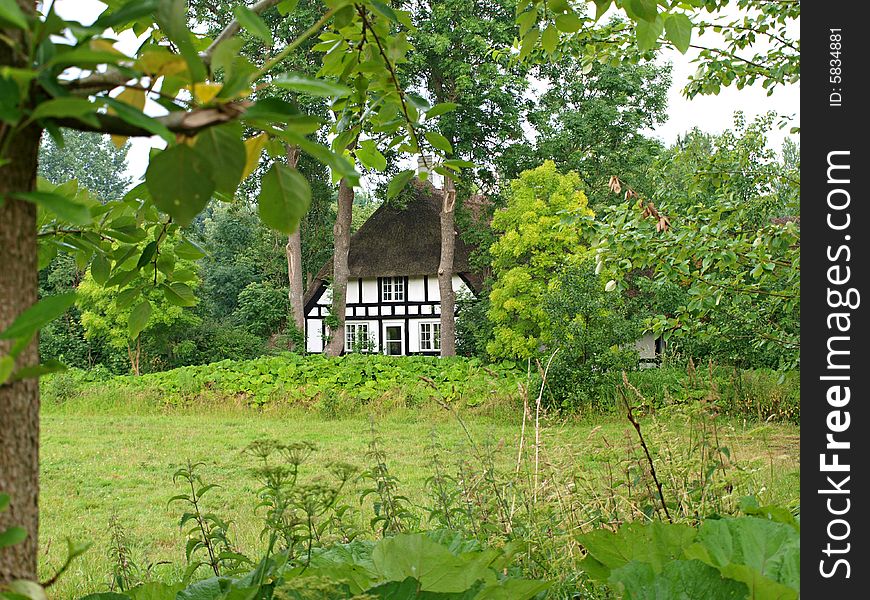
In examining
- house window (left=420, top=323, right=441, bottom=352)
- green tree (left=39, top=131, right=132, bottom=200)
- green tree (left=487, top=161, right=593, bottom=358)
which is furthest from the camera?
green tree (left=39, top=131, right=132, bottom=200)

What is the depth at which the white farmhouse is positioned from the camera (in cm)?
2127

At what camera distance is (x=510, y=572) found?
1.35 meters

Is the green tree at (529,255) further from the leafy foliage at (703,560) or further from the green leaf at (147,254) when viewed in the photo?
the green leaf at (147,254)

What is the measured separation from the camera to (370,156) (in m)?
1.24

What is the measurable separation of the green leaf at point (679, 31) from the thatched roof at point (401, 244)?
19132 millimetres

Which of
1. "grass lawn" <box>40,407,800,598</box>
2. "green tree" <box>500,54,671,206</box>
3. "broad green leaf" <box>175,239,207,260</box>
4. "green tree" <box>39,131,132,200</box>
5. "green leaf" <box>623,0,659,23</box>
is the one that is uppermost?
"green tree" <box>39,131,132,200</box>

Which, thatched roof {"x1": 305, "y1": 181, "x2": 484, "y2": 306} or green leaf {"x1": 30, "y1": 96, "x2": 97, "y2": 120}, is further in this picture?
thatched roof {"x1": 305, "y1": 181, "x2": 484, "y2": 306}

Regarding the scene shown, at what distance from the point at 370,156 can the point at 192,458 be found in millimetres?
7247

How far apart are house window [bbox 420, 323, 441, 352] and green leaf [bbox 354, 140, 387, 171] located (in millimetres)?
20282

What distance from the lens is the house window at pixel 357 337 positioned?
63.2 feet

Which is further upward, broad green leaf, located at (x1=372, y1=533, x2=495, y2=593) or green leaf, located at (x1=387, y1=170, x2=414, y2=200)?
green leaf, located at (x1=387, y1=170, x2=414, y2=200)

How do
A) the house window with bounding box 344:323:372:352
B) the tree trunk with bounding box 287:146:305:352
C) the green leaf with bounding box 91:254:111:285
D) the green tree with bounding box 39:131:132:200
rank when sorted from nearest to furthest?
the green leaf with bounding box 91:254:111:285 → the tree trunk with bounding box 287:146:305:352 → the house window with bounding box 344:323:372:352 → the green tree with bounding box 39:131:132:200

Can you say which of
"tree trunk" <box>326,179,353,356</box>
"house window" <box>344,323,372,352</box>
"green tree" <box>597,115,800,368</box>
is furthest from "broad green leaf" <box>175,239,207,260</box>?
"house window" <box>344,323,372,352</box>

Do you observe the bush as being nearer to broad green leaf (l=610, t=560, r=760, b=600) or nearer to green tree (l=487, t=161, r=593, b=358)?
green tree (l=487, t=161, r=593, b=358)
